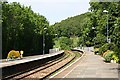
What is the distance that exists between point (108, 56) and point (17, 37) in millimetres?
41431

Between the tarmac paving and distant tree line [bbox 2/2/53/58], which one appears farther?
distant tree line [bbox 2/2/53/58]

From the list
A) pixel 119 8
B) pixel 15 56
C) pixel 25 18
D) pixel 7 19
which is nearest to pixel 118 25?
pixel 119 8

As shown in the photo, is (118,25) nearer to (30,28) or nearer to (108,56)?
(108,56)

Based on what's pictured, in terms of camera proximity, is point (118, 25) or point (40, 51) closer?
point (118, 25)

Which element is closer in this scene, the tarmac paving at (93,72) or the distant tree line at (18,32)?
the tarmac paving at (93,72)

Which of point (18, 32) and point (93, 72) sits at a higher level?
point (18, 32)

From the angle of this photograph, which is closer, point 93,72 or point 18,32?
point 93,72

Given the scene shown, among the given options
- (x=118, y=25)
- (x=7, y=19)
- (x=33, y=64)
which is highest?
(x=7, y=19)

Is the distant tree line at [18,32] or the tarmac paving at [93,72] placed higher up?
the distant tree line at [18,32]

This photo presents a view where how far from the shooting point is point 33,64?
3678 cm

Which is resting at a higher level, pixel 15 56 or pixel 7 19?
pixel 7 19

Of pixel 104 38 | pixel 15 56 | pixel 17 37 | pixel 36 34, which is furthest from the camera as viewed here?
pixel 36 34

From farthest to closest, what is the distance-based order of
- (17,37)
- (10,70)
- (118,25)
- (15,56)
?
(17,37) → (15,56) → (118,25) → (10,70)

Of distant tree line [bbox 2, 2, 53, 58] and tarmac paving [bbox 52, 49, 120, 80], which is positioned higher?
distant tree line [bbox 2, 2, 53, 58]
